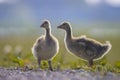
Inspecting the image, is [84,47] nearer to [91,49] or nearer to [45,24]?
[91,49]

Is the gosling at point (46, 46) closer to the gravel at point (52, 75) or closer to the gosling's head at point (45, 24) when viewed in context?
the gosling's head at point (45, 24)

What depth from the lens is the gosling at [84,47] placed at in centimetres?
536

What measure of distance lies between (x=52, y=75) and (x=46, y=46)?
617 millimetres

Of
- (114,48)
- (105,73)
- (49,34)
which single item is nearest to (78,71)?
(105,73)

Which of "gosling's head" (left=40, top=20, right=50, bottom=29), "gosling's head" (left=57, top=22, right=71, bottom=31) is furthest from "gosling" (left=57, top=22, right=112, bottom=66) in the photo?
"gosling's head" (left=40, top=20, right=50, bottom=29)

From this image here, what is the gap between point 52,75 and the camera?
4727 millimetres

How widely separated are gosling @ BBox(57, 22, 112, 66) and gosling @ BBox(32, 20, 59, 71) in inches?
4.9

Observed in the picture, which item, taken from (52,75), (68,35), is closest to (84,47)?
(68,35)

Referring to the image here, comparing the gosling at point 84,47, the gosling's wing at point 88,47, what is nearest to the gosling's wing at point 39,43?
the gosling at point 84,47

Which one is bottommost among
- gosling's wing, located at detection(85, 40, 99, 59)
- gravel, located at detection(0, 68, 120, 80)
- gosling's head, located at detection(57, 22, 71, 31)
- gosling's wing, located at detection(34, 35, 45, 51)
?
gravel, located at detection(0, 68, 120, 80)

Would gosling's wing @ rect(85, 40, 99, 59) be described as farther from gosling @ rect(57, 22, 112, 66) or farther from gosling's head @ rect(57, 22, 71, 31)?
gosling's head @ rect(57, 22, 71, 31)

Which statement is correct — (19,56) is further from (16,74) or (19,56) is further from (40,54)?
(16,74)

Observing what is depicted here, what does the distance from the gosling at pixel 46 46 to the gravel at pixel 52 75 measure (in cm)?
30

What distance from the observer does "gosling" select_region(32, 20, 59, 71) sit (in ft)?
17.3
